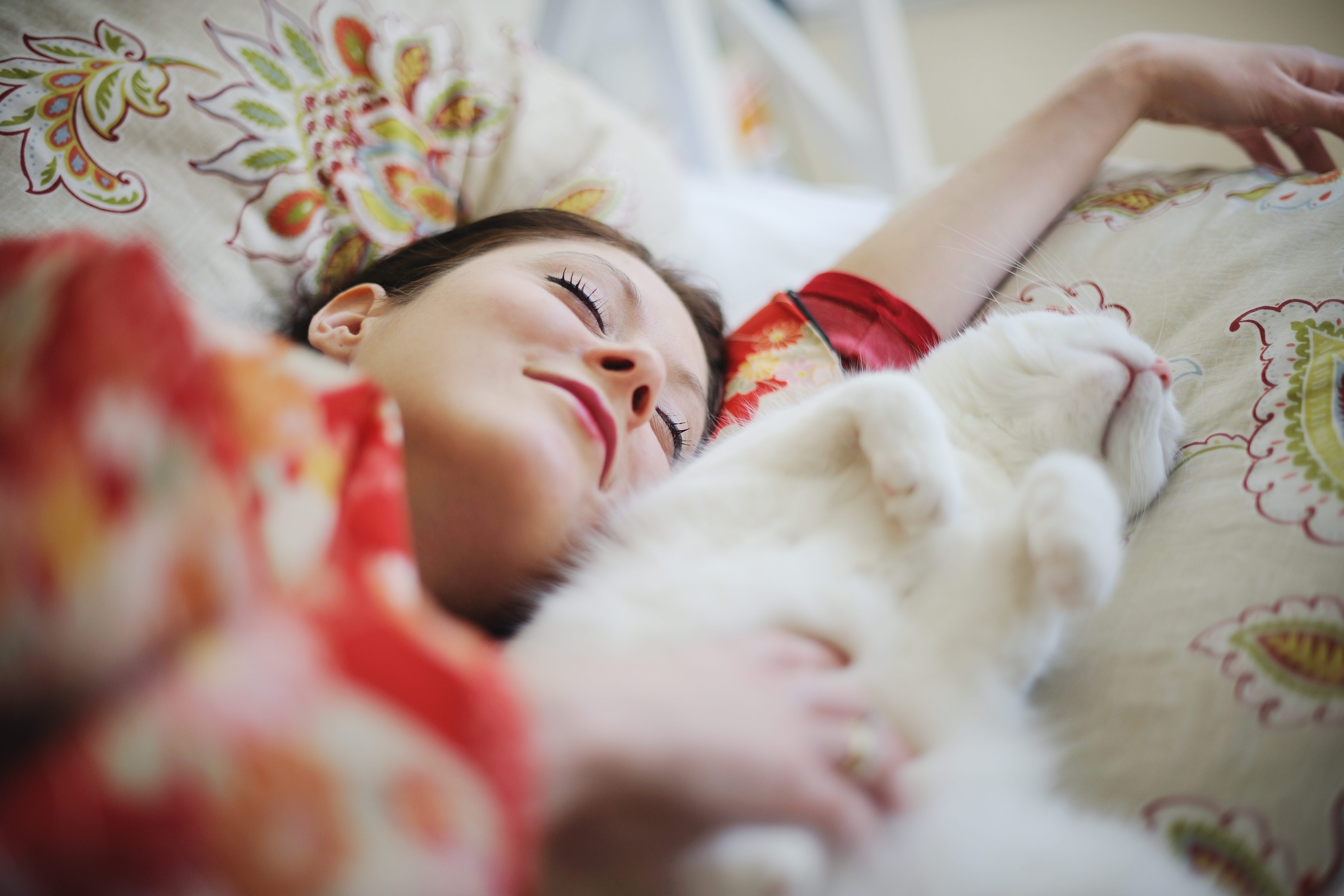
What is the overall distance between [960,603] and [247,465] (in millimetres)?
455

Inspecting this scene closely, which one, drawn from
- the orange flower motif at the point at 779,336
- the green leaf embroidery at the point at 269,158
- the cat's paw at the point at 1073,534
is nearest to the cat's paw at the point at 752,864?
the cat's paw at the point at 1073,534

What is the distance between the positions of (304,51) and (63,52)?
0.25 m

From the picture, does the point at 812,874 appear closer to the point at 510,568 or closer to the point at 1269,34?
the point at 510,568

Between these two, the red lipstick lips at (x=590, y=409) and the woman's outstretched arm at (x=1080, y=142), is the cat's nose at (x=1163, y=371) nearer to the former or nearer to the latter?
the woman's outstretched arm at (x=1080, y=142)

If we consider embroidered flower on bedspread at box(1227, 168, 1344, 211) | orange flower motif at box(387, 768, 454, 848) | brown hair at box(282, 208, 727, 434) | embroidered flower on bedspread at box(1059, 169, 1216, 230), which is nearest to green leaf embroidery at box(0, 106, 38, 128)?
brown hair at box(282, 208, 727, 434)

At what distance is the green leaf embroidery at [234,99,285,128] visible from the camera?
839mm

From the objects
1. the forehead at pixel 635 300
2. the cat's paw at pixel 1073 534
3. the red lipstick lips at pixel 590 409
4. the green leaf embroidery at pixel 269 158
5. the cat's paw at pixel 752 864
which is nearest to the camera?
the cat's paw at pixel 752 864

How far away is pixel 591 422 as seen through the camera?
0.58m

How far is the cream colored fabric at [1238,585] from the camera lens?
1.45 ft

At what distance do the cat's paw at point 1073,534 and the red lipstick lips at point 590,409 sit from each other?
0.32 m

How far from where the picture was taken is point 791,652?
1.57 ft

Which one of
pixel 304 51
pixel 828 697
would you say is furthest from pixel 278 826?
pixel 304 51

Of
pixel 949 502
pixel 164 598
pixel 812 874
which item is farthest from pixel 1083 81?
pixel 164 598

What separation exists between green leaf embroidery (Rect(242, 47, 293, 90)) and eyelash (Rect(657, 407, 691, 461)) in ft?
2.04
